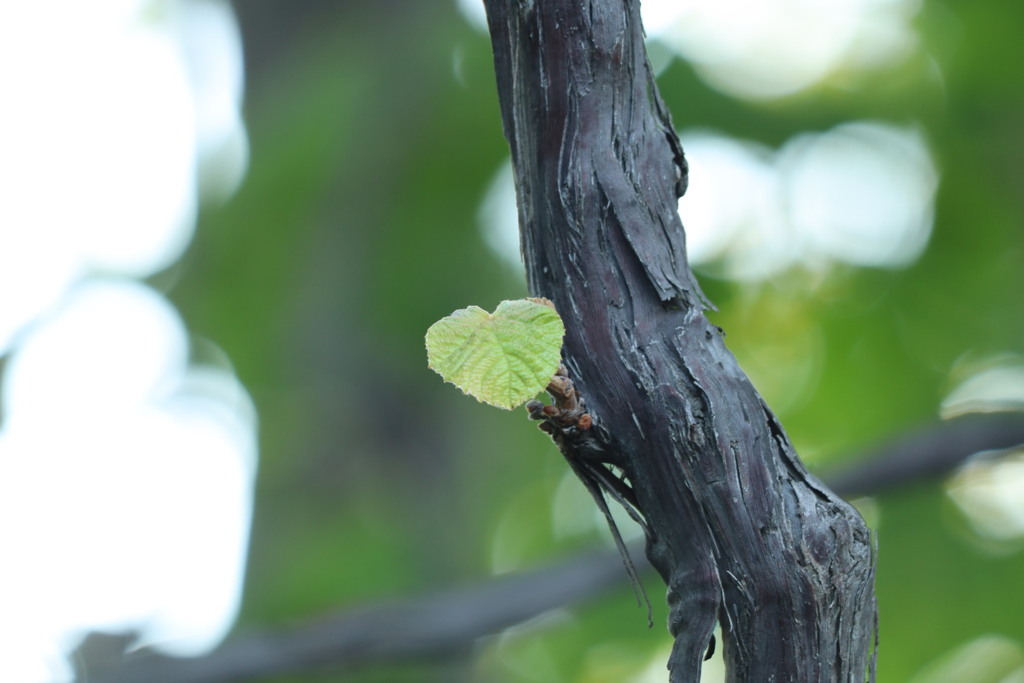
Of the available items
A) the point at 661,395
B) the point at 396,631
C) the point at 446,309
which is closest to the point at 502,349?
the point at 661,395

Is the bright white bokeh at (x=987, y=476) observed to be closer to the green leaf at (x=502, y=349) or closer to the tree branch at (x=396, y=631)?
the tree branch at (x=396, y=631)

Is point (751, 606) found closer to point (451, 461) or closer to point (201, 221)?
point (451, 461)

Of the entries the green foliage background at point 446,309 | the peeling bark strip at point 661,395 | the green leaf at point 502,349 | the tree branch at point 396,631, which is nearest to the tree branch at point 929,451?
the green foliage background at point 446,309

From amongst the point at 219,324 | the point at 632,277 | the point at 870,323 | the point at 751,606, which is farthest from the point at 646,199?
the point at 219,324

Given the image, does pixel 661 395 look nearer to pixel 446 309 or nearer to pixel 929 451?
pixel 929 451

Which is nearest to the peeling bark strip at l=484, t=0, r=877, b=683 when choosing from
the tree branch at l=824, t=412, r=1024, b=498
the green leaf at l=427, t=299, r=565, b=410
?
the green leaf at l=427, t=299, r=565, b=410

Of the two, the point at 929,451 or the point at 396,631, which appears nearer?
the point at 929,451
